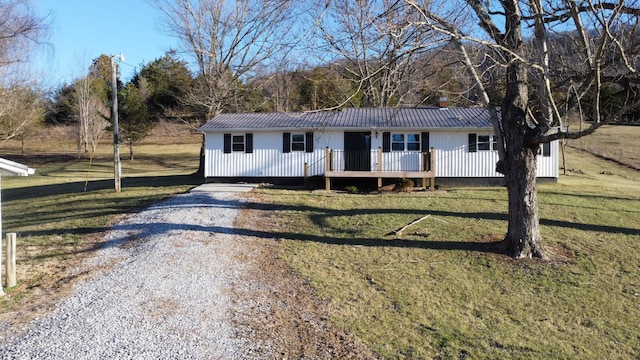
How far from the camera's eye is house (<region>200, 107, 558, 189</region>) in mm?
17750

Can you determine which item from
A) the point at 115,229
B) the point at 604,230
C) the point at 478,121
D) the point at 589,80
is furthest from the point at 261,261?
the point at 478,121

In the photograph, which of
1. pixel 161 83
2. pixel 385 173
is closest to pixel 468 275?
pixel 385 173

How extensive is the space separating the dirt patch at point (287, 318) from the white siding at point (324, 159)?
9704mm

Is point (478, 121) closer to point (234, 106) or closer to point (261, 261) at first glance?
point (261, 261)

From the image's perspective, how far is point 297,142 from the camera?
61.1 feet

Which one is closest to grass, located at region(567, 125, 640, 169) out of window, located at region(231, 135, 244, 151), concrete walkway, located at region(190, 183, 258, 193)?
window, located at region(231, 135, 244, 151)

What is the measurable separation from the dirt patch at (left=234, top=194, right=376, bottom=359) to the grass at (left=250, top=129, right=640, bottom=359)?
225 millimetres

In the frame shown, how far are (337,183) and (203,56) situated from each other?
12005mm

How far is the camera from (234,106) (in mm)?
27484

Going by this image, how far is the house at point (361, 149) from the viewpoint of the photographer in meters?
17.8

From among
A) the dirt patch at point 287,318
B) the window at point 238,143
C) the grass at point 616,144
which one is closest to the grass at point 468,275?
→ the dirt patch at point 287,318

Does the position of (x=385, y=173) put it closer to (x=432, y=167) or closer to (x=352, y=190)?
(x=352, y=190)

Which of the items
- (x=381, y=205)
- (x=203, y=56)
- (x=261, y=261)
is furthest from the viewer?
(x=203, y=56)

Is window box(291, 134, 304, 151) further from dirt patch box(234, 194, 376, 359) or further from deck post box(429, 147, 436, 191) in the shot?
dirt patch box(234, 194, 376, 359)
